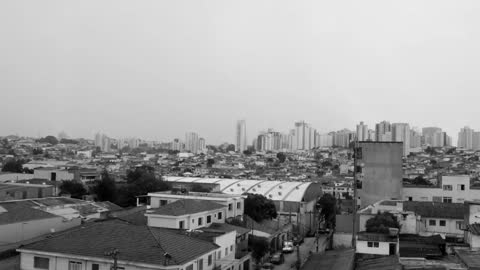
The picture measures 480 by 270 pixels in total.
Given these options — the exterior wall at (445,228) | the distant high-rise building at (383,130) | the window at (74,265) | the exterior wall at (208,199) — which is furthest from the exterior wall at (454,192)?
the distant high-rise building at (383,130)

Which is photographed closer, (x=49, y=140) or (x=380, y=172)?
(x=380, y=172)

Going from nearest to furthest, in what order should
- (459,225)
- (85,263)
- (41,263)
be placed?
(85,263)
(41,263)
(459,225)

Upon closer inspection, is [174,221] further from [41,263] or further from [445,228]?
[445,228]

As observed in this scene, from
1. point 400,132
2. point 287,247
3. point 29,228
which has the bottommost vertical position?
point 287,247

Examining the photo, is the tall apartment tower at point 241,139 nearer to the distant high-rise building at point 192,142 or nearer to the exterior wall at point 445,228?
the distant high-rise building at point 192,142

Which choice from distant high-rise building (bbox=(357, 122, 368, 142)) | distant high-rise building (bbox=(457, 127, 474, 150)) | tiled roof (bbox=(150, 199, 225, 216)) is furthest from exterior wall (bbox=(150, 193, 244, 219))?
distant high-rise building (bbox=(457, 127, 474, 150))

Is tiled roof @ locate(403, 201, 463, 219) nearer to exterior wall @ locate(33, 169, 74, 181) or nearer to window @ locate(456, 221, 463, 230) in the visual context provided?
window @ locate(456, 221, 463, 230)

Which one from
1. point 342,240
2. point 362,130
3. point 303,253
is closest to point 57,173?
point 303,253

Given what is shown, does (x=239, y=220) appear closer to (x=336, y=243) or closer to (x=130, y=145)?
(x=336, y=243)

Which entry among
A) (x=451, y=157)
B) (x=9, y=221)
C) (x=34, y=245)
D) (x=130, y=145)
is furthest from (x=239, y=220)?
(x=130, y=145)
